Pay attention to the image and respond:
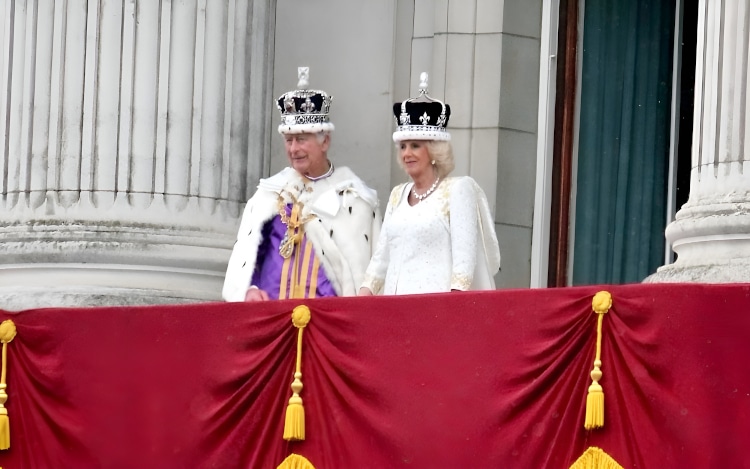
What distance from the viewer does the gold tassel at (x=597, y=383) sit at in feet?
38.9

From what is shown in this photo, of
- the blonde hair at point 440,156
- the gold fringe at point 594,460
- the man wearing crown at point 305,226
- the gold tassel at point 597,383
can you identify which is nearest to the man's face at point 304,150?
the man wearing crown at point 305,226

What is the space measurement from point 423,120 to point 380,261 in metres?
0.85

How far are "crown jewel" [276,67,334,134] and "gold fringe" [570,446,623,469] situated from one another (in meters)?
3.50

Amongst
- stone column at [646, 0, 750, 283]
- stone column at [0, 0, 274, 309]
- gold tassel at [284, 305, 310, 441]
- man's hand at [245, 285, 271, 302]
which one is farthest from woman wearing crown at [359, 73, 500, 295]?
stone column at [0, 0, 274, 309]

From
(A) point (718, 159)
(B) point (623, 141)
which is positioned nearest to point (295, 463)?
(A) point (718, 159)

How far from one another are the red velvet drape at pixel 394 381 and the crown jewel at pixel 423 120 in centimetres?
127

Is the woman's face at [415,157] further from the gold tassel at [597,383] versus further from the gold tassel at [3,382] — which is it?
the gold tassel at [3,382]

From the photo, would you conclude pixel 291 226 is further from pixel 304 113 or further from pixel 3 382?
pixel 3 382

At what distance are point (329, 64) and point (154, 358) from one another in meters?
3.87

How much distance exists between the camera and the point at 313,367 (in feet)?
42.9

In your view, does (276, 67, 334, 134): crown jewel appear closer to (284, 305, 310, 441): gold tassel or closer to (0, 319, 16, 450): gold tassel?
(284, 305, 310, 441): gold tassel

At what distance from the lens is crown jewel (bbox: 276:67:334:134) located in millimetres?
14633

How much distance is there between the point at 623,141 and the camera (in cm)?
1609

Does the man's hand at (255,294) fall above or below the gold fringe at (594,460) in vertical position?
above
